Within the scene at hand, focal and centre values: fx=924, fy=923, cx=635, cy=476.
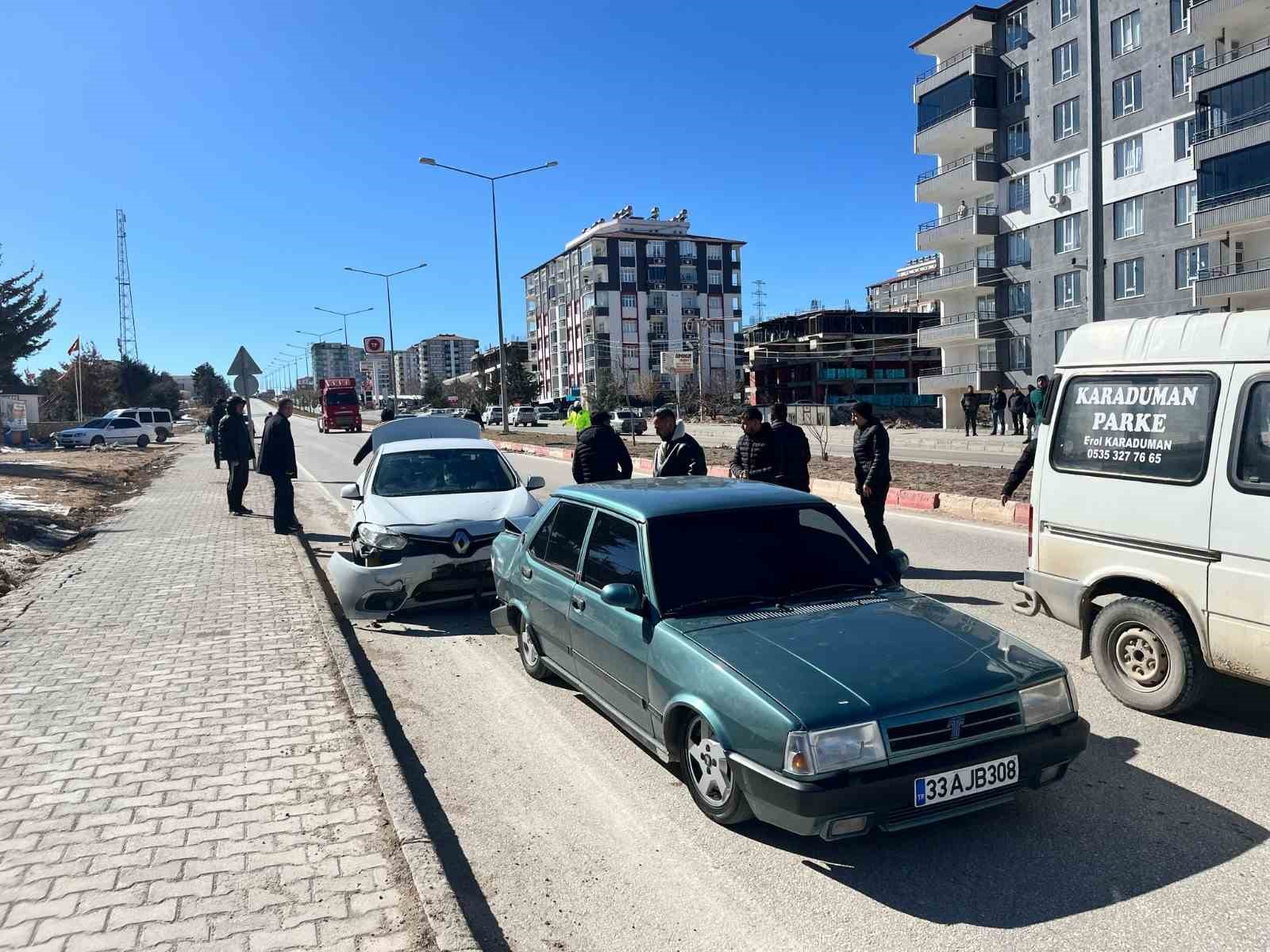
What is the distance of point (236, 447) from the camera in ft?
47.9

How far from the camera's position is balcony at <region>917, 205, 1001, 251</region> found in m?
47.7

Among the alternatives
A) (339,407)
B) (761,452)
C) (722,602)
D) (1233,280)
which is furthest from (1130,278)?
(722,602)

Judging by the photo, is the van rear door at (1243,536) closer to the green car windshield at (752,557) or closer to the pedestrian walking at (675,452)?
the green car windshield at (752,557)

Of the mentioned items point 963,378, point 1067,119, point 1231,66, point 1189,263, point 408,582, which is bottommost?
point 408,582

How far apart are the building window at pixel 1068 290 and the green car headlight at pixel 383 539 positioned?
142 ft

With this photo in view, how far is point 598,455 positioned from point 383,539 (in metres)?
2.51

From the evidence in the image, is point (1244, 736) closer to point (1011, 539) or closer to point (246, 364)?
point (1011, 539)

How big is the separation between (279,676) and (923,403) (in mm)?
77972

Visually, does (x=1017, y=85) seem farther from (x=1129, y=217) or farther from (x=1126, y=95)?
(x=1129, y=217)

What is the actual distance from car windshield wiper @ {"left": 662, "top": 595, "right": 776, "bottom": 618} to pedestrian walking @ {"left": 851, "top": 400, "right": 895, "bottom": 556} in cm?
457

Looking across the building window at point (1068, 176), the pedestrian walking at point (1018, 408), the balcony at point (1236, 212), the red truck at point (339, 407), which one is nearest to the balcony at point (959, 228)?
the building window at point (1068, 176)

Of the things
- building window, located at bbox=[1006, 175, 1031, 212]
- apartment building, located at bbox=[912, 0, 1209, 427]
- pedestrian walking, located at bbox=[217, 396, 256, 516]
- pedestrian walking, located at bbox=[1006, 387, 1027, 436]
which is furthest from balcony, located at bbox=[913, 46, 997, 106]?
pedestrian walking, located at bbox=[217, 396, 256, 516]

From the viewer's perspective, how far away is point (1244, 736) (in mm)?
4820

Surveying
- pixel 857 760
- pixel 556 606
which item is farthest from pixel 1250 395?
pixel 556 606
